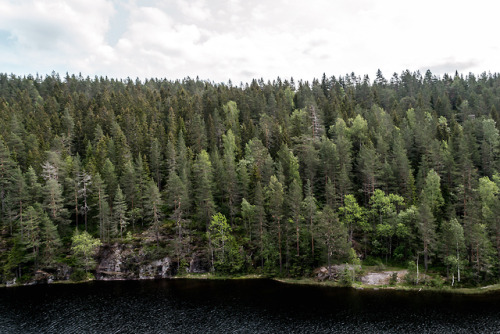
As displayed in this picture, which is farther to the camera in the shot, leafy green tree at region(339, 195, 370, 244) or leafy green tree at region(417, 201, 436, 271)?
leafy green tree at region(339, 195, 370, 244)

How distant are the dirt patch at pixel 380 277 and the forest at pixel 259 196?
124 inches

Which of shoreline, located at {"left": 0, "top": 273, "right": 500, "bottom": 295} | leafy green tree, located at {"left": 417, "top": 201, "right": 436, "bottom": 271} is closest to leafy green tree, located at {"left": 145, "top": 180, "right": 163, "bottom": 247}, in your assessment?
shoreline, located at {"left": 0, "top": 273, "right": 500, "bottom": 295}

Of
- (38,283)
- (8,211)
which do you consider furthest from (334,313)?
(8,211)

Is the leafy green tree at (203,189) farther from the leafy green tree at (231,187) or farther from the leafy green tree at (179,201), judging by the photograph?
the leafy green tree at (231,187)

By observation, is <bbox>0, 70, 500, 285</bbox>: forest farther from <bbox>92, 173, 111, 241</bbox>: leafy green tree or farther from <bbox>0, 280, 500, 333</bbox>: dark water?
<bbox>0, 280, 500, 333</bbox>: dark water

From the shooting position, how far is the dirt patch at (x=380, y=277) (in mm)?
55344

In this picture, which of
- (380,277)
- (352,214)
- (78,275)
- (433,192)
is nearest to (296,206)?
(352,214)

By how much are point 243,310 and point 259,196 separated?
75.2 feet

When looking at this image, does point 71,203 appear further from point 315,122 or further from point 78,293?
point 315,122

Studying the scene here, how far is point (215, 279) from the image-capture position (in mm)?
63625

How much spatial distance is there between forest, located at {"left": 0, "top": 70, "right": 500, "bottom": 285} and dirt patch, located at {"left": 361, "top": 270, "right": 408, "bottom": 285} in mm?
3149

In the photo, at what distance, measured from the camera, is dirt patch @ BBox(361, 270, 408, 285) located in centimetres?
5534

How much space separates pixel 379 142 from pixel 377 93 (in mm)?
59914

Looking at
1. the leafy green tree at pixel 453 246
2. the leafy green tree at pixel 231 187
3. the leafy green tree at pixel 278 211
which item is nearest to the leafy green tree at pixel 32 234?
the leafy green tree at pixel 231 187
